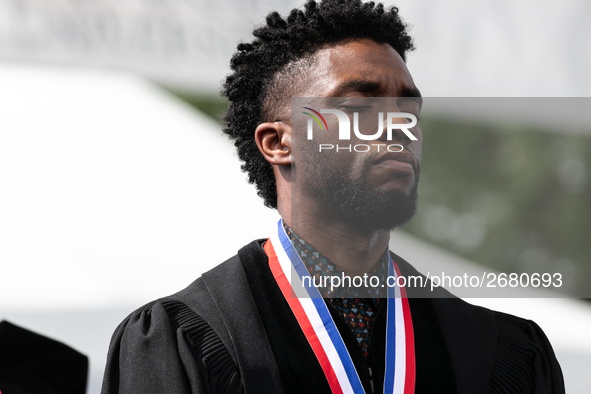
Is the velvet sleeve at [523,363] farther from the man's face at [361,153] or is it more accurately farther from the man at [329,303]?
the man's face at [361,153]

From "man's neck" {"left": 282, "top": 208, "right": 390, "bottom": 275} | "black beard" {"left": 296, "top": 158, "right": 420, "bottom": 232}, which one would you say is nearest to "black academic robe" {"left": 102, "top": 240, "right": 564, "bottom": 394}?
"man's neck" {"left": 282, "top": 208, "right": 390, "bottom": 275}

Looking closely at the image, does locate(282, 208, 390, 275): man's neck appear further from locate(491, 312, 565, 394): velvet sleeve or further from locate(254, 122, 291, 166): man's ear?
locate(491, 312, 565, 394): velvet sleeve

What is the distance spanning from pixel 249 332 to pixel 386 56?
2.87 ft

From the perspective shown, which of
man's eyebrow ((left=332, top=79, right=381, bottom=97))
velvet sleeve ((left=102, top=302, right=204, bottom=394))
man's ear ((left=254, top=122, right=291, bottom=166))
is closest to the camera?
velvet sleeve ((left=102, top=302, right=204, bottom=394))

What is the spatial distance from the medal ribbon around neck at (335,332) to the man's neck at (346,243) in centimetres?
8

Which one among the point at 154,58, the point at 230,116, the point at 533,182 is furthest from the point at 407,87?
the point at 533,182

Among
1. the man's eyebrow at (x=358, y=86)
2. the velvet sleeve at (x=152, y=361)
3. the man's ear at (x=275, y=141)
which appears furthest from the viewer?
the man's ear at (x=275, y=141)

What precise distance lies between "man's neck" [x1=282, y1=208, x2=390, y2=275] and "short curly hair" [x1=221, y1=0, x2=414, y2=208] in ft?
1.16

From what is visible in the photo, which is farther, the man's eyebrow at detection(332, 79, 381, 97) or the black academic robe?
the man's eyebrow at detection(332, 79, 381, 97)

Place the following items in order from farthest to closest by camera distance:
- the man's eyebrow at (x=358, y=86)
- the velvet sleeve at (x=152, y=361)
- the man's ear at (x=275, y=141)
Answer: the man's ear at (x=275, y=141) < the man's eyebrow at (x=358, y=86) < the velvet sleeve at (x=152, y=361)

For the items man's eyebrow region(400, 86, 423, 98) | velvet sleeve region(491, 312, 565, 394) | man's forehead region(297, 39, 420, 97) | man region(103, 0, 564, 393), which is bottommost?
velvet sleeve region(491, 312, 565, 394)

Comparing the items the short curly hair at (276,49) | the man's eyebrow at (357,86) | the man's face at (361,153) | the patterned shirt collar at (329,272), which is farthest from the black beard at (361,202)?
the short curly hair at (276,49)

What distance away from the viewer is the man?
1688 millimetres

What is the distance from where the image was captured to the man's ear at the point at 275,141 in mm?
1956
